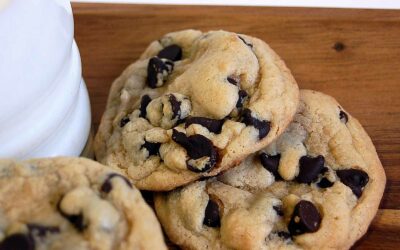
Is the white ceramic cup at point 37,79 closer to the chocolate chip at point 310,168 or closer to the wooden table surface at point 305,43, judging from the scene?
the wooden table surface at point 305,43

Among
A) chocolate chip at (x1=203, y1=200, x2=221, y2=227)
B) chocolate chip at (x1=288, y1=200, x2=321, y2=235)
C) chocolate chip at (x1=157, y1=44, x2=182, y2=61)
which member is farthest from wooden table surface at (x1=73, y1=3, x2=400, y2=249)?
chocolate chip at (x1=203, y1=200, x2=221, y2=227)

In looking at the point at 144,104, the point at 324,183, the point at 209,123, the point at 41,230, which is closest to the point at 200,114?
the point at 209,123

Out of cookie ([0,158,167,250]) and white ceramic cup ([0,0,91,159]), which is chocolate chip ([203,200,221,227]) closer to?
cookie ([0,158,167,250])

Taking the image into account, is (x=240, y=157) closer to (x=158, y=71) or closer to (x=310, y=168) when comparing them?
(x=310, y=168)

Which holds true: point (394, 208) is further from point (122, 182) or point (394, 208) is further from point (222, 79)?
point (122, 182)

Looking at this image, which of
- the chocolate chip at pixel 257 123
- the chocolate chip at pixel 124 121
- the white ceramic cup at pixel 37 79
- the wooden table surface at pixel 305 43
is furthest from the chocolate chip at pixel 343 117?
the white ceramic cup at pixel 37 79

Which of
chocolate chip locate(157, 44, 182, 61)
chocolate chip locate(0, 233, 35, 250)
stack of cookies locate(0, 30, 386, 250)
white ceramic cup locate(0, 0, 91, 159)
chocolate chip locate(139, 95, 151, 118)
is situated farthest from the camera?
chocolate chip locate(157, 44, 182, 61)
